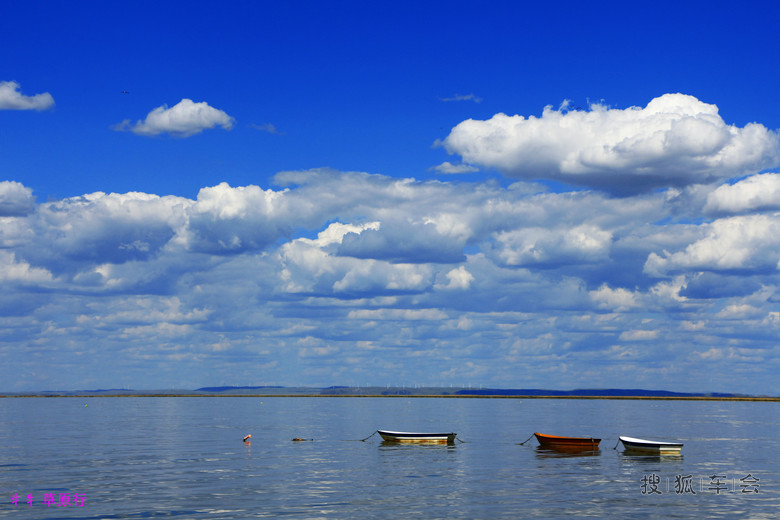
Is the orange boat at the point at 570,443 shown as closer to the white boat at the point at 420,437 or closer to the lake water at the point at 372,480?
the lake water at the point at 372,480

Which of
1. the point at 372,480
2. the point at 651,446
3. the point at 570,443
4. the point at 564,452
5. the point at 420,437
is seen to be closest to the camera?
the point at 372,480

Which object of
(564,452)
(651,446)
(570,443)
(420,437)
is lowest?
(564,452)

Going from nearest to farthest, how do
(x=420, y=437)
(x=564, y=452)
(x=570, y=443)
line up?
(x=564, y=452), (x=570, y=443), (x=420, y=437)

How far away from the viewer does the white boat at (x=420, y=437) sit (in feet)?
367

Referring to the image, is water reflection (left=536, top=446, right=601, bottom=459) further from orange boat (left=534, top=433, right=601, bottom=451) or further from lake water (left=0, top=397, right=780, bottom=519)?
lake water (left=0, top=397, right=780, bottom=519)

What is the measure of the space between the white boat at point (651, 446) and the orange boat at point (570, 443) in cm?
505

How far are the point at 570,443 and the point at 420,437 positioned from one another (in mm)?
22548

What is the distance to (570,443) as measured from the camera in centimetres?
10625

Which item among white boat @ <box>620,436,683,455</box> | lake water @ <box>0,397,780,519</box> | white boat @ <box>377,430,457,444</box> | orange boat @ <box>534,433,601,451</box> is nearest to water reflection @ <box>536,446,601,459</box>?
orange boat @ <box>534,433,601,451</box>

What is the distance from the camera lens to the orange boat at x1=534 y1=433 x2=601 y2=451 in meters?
105

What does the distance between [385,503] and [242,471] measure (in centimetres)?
2436

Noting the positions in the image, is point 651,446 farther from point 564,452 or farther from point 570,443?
point 570,443

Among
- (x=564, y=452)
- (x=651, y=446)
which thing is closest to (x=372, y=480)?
(x=564, y=452)

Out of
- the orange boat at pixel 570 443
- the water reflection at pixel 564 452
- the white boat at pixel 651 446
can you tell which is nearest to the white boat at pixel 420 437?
the water reflection at pixel 564 452
